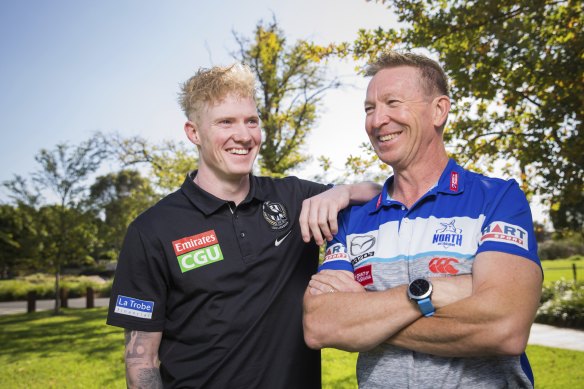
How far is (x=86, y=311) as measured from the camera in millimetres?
19797

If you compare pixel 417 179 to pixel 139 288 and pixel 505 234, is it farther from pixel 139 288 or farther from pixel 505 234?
pixel 139 288

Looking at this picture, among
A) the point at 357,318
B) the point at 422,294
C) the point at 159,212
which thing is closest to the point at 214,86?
the point at 159,212

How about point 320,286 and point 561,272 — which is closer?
point 320,286

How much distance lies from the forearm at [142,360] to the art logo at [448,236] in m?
1.54

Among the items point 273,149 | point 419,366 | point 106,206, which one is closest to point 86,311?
point 106,206

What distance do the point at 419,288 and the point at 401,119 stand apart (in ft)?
3.05

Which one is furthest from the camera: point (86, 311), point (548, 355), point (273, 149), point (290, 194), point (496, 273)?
point (86, 311)

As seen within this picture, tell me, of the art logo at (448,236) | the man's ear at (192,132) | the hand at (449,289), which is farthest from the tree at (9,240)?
the hand at (449,289)

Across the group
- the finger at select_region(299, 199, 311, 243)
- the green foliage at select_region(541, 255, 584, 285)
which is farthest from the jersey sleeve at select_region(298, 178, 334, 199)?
the green foliage at select_region(541, 255, 584, 285)

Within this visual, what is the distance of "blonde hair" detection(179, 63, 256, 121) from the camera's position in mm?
2758

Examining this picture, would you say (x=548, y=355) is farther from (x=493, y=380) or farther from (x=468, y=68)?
(x=493, y=380)

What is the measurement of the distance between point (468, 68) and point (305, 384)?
5392 millimetres

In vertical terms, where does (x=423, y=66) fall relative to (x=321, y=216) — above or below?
above

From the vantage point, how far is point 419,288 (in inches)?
76.7
